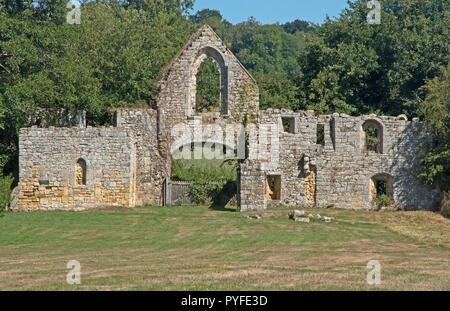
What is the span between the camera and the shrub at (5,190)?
97.7 feet

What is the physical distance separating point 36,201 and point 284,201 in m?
11.4

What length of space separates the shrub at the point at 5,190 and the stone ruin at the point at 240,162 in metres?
0.63

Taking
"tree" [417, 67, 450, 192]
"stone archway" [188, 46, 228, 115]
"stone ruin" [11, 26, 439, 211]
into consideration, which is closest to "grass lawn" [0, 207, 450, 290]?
"stone ruin" [11, 26, 439, 211]

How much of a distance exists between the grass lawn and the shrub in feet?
2.13

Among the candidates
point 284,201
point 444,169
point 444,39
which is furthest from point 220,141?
point 444,39

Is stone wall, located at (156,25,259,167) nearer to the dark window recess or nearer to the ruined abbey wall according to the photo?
the ruined abbey wall

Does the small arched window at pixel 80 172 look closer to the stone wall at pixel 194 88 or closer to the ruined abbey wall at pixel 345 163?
the stone wall at pixel 194 88

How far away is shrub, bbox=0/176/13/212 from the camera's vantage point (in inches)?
1172

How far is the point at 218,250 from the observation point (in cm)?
2216

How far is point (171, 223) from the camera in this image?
2791 cm

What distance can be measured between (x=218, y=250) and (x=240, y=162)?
1195 cm

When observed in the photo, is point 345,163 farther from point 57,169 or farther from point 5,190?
point 5,190

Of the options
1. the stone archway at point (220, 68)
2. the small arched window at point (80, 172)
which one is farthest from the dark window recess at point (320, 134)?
the small arched window at point (80, 172)
